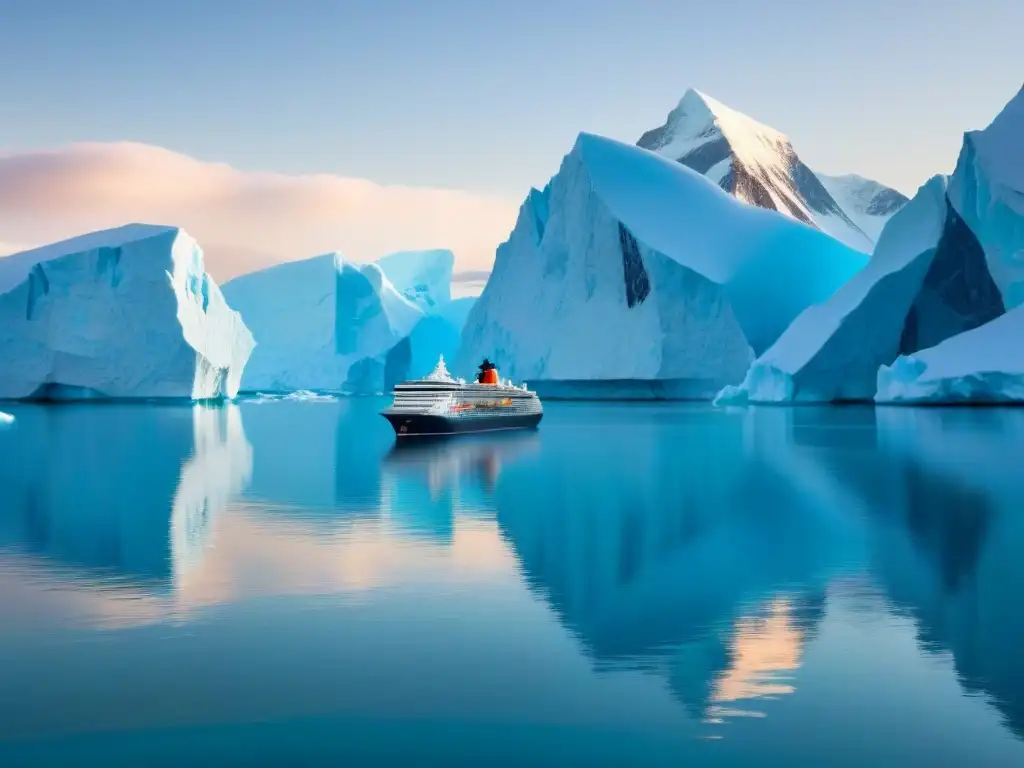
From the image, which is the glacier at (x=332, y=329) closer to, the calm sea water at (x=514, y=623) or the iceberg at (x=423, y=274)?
the iceberg at (x=423, y=274)

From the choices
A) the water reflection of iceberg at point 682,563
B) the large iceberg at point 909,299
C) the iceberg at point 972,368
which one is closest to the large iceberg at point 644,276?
the large iceberg at point 909,299

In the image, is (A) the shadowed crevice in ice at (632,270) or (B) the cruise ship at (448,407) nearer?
(B) the cruise ship at (448,407)

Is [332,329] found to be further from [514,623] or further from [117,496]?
[514,623]

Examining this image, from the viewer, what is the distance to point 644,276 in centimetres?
4288

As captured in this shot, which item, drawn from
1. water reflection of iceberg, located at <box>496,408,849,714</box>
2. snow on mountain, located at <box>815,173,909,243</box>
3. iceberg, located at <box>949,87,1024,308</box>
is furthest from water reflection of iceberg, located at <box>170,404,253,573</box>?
snow on mountain, located at <box>815,173,909,243</box>

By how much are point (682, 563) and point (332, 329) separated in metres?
55.9

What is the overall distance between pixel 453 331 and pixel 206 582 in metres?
61.4

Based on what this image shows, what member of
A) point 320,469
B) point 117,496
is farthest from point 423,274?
point 117,496

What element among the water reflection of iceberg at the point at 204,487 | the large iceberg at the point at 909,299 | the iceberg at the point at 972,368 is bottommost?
the water reflection of iceberg at the point at 204,487

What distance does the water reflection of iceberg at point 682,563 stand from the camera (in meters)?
4.82

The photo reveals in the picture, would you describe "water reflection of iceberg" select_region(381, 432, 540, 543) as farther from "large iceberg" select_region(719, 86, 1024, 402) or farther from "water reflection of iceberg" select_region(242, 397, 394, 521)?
"large iceberg" select_region(719, 86, 1024, 402)

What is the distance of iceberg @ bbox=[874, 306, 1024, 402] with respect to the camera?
30.0 meters

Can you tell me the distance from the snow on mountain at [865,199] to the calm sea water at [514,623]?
9175 centimetres

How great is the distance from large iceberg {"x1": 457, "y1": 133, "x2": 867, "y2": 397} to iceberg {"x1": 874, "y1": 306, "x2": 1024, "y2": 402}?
8.68 metres
